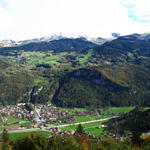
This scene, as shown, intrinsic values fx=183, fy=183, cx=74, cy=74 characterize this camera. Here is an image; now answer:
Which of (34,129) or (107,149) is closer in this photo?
(107,149)

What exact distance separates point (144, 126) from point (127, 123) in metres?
29.3

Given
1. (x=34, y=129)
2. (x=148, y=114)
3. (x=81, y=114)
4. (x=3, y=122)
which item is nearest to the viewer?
(x=148, y=114)

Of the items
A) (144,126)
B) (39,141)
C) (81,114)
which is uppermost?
(39,141)

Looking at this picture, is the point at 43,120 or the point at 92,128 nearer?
the point at 92,128

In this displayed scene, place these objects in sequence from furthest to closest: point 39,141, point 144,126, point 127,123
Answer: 1. point 127,123
2. point 144,126
3. point 39,141

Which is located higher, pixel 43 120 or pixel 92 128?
pixel 92 128

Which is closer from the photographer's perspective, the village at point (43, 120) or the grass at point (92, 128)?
the grass at point (92, 128)

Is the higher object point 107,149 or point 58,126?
point 107,149

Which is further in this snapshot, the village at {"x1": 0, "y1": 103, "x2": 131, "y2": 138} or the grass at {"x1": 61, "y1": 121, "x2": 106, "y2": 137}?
the village at {"x1": 0, "y1": 103, "x2": 131, "y2": 138}

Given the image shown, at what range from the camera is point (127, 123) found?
138375mm

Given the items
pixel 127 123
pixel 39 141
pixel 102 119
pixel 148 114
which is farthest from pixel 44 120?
pixel 39 141

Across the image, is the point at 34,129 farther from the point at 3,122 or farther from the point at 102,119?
the point at 102,119

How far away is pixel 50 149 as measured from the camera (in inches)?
1393

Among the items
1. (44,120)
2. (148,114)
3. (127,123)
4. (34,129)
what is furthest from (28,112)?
(148,114)
